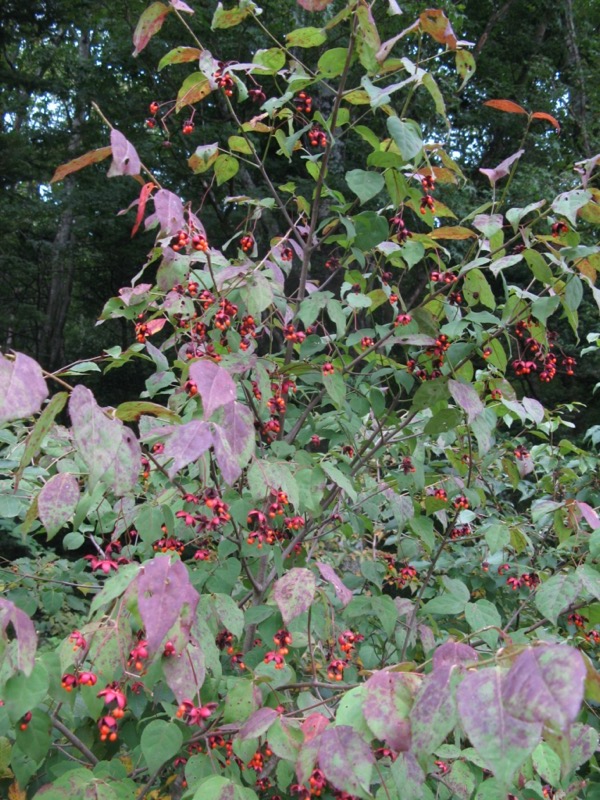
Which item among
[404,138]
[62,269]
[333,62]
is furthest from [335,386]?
[62,269]

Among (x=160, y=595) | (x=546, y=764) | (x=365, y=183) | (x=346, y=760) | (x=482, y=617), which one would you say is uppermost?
(x=365, y=183)

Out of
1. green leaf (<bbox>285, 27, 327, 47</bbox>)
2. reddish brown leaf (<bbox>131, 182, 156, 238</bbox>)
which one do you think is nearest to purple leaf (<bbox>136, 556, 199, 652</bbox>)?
reddish brown leaf (<bbox>131, 182, 156, 238</bbox>)

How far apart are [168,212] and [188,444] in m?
0.51

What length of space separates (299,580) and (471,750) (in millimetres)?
509

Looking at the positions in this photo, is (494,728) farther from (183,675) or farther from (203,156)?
(203,156)

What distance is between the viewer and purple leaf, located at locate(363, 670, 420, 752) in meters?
0.79

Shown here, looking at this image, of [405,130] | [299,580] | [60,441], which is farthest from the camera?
[60,441]

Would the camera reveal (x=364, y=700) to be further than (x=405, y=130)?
No

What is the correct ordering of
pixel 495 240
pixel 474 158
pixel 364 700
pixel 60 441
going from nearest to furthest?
pixel 364 700, pixel 495 240, pixel 60 441, pixel 474 158

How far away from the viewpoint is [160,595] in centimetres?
82

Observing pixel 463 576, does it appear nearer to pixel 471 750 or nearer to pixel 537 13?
pixel 471 750

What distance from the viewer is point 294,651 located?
60.3 inches

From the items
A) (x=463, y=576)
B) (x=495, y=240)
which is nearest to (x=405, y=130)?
(x=495, y=240)

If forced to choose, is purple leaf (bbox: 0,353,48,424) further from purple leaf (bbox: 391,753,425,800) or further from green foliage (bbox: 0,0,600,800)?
purple leaf (bbox: 391,753,425,800)
